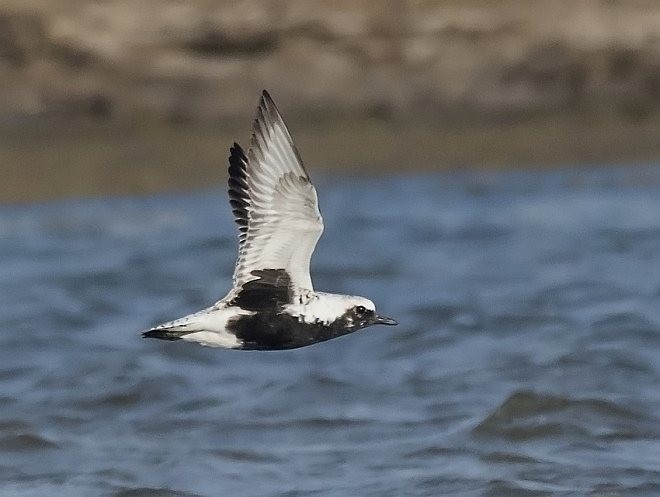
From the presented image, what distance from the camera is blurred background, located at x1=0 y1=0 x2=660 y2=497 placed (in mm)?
9602

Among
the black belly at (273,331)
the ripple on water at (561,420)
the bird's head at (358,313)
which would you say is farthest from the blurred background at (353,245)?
the black belly at (273,331)

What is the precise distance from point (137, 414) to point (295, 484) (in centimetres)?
196

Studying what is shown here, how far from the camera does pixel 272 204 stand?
25.0 ft

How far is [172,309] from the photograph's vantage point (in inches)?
508

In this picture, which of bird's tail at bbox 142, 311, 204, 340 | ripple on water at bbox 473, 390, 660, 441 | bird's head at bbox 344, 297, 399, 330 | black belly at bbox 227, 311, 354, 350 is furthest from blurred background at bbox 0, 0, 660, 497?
bird's tail at bbox 142, 311, 204, 340

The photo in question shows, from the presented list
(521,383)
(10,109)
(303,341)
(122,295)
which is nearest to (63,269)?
(122,295)

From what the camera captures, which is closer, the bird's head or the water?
the bird's head

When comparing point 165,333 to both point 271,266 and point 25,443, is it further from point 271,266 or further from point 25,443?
point 25,443

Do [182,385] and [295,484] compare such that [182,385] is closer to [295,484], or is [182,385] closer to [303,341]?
[295,484]

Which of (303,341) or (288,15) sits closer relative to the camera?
(303,341)

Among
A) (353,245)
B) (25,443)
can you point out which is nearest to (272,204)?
(25,443)

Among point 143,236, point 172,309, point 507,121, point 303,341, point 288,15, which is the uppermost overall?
point 288,15

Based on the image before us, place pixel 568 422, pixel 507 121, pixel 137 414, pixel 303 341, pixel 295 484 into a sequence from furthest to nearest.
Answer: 1. pixel 507 121
2. pixel 137 414
3. pixel 568 422
4. pixel 295 484
5. pixel 303 341

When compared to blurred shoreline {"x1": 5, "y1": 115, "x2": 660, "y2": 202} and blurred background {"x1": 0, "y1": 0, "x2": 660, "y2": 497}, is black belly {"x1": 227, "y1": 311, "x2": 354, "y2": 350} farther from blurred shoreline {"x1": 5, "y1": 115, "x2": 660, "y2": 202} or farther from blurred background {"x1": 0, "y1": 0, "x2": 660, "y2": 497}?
blurred shoreline {"x1": 5, "y1": 115, "x2": 660, "y2": 202}
